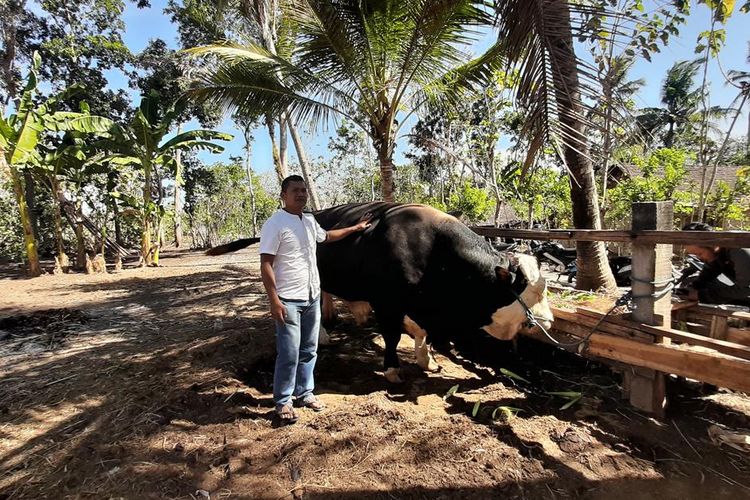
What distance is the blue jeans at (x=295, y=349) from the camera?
317 cm

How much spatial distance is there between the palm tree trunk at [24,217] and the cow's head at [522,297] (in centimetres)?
1253

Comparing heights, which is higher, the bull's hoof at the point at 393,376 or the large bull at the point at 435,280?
the large bull at the point at 435,280

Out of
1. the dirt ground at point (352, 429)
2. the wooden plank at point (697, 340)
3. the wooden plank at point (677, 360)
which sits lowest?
the dirt ground at point (352, 429)

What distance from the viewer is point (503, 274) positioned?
140 inches

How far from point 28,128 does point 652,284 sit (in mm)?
13369

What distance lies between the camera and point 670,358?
9.35ft

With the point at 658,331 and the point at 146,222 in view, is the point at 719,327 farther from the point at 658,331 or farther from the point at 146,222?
the point at 146,222

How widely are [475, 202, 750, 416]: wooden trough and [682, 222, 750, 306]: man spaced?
1.27 ft

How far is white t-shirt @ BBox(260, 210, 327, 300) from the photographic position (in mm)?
3086

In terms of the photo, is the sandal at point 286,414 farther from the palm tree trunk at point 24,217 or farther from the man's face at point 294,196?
the palm tree trunk at point 24,217

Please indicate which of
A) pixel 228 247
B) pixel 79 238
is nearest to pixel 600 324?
pixel 228 247

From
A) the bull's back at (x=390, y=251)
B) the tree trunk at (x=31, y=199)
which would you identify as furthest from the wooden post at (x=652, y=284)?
the tree trunk at (x=31, y=199)

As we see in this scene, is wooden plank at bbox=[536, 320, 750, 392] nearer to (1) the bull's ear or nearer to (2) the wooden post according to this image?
(2) the wooden post

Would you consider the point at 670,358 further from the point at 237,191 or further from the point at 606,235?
the point at 237,191
